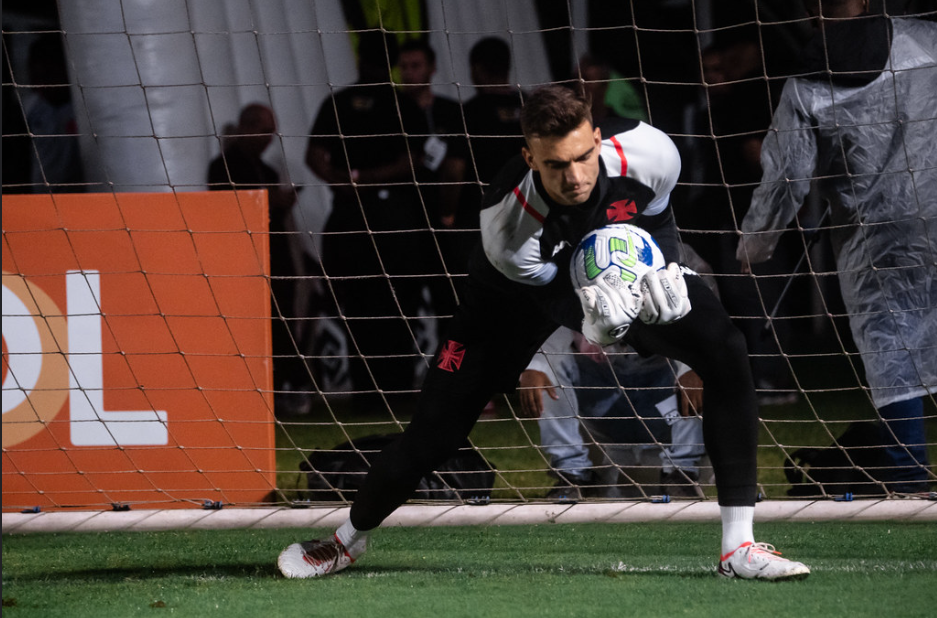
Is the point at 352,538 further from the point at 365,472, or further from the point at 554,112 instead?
the point at 554,112

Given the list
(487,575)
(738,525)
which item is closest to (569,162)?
(738,525)

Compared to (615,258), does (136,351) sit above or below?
below

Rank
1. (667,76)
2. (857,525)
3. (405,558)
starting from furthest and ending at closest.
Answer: (667,76) < (857,525) < (405,558)

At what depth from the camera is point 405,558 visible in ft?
10.2

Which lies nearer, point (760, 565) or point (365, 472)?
point (760, 565)

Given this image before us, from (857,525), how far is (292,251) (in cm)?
373

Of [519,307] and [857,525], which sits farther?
[857,525]

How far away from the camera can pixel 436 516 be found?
344 cm

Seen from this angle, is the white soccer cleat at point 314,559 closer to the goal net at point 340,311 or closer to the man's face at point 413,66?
the goal net at point 340,311

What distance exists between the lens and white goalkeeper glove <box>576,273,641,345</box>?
2.28m

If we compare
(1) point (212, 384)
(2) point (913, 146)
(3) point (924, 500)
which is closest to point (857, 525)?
(3) point (924, 500)

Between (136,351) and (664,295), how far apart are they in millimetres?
2172

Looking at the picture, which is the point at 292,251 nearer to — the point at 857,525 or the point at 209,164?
the point at 209,164

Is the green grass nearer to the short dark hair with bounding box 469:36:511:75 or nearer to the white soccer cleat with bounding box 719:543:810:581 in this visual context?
the white soccer cleat with bounding box 719:543:810:581
